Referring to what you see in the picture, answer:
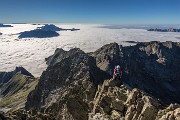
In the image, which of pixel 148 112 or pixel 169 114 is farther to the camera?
pixel 148 112

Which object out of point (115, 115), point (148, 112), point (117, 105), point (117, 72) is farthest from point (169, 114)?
point (117, 72)

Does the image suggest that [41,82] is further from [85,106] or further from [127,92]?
[127,92]

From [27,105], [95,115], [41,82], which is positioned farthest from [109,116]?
[41,82]

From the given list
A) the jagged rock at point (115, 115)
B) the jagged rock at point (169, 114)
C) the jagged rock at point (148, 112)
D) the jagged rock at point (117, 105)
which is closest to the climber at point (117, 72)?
the jagged rock at point (117, 105)

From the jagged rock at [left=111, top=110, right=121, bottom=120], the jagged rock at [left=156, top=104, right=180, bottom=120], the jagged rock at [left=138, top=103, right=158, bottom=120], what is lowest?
the jagged rock at [left=111, top=110, right=121, bottom=120]

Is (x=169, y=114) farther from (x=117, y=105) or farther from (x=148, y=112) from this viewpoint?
(x=117, y=105)

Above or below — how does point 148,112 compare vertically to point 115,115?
above

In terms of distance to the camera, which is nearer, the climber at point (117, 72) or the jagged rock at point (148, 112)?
the jagged rock at point (148, 112)

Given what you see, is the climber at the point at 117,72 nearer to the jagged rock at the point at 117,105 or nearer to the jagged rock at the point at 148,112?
the jagged rock at the point at 117,105

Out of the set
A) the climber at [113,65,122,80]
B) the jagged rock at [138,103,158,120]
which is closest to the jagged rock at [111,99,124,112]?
the jagged rock at [138,103,158,120]

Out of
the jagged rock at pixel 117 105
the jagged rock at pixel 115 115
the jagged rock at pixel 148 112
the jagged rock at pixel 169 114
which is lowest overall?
the jagged rock at pixel 115 115

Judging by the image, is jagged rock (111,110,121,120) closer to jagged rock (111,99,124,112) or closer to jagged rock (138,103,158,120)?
jagged rock (111,99,124,112)
